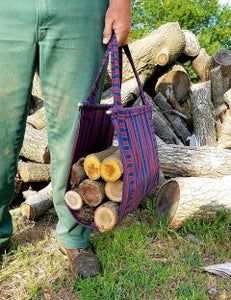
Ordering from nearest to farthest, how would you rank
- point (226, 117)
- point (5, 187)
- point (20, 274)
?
1. point (5, 187)
2. point (20, 274)
3. point (226, 117)

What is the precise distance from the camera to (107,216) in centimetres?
223

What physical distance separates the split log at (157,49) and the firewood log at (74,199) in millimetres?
2827

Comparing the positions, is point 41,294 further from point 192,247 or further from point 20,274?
point 192,247

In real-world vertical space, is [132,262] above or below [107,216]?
below

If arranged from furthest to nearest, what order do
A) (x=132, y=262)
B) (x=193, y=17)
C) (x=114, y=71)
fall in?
1. (x=193, y=17)
2. (x=132, y=262)
3. (x=114, y=71)

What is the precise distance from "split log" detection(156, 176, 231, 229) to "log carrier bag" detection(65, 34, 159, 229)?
2.75 ft

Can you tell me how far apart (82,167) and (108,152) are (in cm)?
14

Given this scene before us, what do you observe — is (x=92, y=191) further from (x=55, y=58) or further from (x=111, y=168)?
(x=55, y=58)

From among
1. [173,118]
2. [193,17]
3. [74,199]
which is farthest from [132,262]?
[193,17]

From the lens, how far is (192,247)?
3049 millimetres

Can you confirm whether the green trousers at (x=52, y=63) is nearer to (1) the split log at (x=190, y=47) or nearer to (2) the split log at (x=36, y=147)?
(2) the split log at (x=36, y=147)

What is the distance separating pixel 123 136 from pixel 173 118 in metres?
2.82

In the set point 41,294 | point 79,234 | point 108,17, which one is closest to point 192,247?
point 79,234

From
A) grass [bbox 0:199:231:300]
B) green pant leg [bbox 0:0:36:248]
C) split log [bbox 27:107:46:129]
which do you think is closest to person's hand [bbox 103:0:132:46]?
green pant leg [bbox 0:0:36:248]
